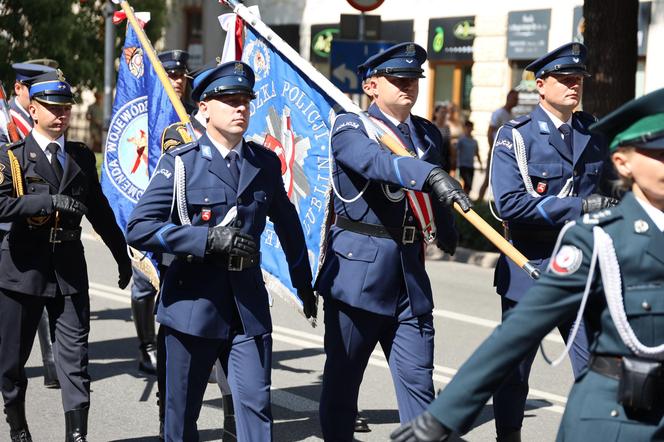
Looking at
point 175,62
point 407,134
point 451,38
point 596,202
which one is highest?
point 451,38

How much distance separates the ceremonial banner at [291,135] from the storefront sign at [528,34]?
55.3 feet

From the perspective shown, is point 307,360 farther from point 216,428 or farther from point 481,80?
point 481,80

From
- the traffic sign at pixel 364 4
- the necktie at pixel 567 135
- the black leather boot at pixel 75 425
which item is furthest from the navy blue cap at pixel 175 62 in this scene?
the traffic sign at pixel 364 4

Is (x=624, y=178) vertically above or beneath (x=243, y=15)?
beneath

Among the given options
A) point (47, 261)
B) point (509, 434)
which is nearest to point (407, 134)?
point (509, 434)

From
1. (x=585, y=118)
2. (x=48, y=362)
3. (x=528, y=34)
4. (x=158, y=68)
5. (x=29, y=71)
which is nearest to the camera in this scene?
(x=585, y=118)

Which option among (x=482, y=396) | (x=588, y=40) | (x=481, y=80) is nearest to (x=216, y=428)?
(x=482, y=396)

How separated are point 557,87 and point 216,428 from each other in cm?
277

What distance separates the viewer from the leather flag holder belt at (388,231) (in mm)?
5777

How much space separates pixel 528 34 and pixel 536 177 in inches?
715

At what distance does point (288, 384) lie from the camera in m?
8.23

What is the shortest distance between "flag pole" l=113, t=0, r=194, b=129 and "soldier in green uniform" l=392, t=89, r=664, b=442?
12.3 ft

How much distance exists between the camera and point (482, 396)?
354 cm

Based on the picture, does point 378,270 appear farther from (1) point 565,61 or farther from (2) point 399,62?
(1) point 565,61
